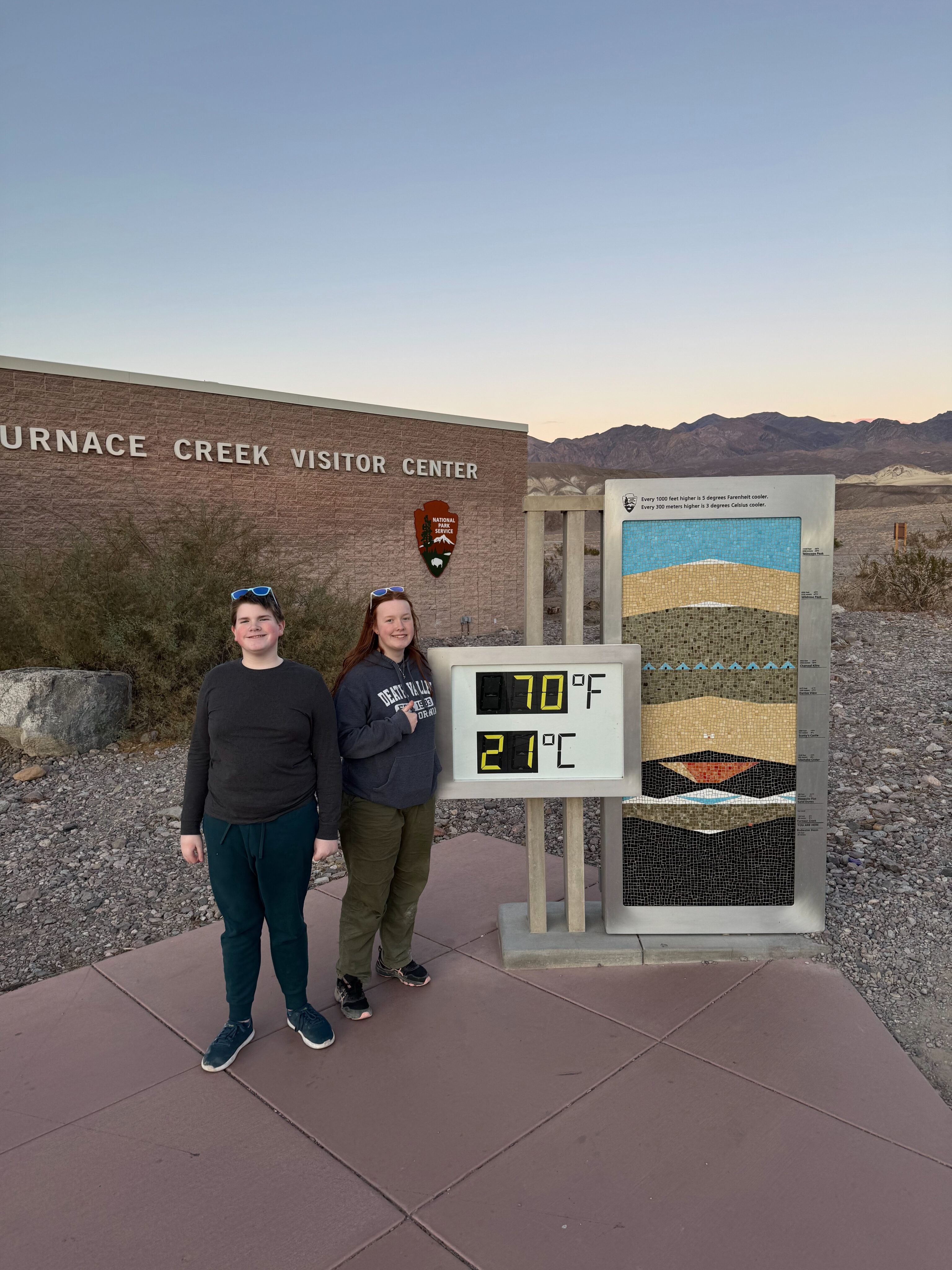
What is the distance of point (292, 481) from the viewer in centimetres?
1575

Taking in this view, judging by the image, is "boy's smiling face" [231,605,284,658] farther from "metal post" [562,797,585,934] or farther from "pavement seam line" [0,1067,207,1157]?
"metal post" [562,797,585,934]

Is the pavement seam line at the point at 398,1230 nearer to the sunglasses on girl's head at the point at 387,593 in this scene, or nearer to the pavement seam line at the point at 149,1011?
the pavement seam line at the point at 149,1011

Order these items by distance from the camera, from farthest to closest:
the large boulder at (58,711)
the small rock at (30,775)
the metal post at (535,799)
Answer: the large boulder at (58,711)
the small rock at (30,775)
the metal post at (535,799)

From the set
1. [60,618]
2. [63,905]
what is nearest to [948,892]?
[63,905]

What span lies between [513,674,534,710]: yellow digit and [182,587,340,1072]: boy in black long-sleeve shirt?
0.93 meters

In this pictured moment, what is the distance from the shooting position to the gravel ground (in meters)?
3.81

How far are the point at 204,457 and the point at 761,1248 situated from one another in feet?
46.6

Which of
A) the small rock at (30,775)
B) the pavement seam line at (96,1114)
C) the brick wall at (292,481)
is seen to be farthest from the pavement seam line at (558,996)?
the brick wall at (292,481)

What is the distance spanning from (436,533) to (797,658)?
1460 cm

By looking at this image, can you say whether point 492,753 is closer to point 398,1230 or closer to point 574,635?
point 574,635

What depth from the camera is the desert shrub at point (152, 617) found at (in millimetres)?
8859

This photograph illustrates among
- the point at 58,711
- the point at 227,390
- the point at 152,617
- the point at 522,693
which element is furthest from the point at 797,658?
the point at 227,390

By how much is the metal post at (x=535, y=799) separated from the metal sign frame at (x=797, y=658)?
284 mm

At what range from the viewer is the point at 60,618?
9.00m
